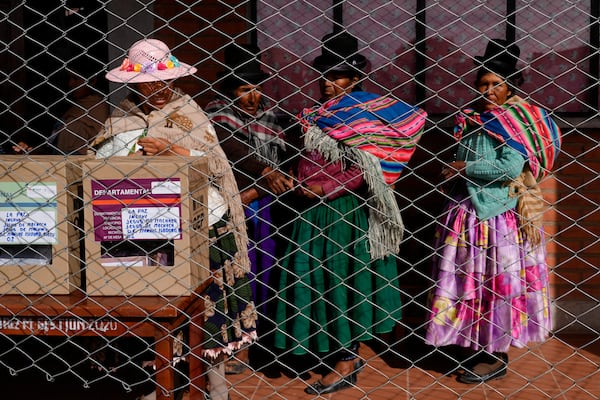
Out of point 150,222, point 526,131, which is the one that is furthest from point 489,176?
point 150,222

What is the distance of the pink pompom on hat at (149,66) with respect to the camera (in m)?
3.55

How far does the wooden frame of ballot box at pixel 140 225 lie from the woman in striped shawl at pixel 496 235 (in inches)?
72.4

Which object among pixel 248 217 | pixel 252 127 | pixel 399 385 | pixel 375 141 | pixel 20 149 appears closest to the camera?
pixel 20 149

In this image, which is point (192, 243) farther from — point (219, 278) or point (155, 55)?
point (155, 55)

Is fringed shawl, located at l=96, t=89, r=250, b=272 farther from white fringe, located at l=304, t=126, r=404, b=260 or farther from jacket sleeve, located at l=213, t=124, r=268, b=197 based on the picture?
jacket sleeve, located at l=213, t=124, r=268, b=197

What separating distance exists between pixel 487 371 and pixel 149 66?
8.50ft

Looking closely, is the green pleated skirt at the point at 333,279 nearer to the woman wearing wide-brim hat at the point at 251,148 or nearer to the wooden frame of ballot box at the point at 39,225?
the woman wearing wide-brim hat at the point at 251,148

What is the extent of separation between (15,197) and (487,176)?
8.20 feet

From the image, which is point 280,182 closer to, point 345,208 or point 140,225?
point 345,208

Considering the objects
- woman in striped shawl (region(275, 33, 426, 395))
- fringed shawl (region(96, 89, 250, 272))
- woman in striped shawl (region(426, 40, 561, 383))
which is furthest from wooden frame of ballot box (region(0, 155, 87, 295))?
woman in striped shawl (region(426, 40, 561, 383))

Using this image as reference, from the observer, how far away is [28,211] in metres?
2.95

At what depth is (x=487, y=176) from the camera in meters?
4.30

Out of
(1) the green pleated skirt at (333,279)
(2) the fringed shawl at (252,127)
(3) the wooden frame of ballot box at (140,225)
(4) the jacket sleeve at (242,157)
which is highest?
(3) the wooden frame of ballot box at (140,225)

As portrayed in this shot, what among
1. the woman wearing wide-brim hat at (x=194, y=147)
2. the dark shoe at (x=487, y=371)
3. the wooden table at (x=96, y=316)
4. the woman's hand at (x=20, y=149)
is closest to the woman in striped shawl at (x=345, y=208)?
the woman wearing wide-brim hat at (x=194, y=147)
